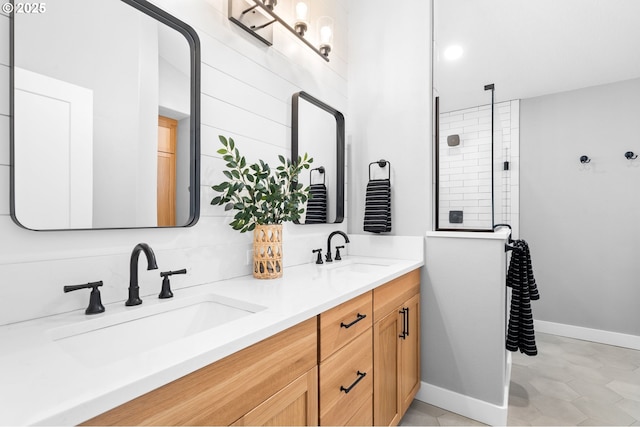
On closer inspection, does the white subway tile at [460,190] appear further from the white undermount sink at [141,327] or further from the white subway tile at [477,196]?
the white undermount sink at [141,327]

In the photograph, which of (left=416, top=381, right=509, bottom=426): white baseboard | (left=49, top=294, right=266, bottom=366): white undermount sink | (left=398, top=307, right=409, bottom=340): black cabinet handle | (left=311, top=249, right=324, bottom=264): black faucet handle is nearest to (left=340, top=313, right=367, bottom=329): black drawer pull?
(left=49, top=294, right=266, bottom=366): white undermount sink

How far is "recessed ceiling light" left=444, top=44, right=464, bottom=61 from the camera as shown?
2.36m

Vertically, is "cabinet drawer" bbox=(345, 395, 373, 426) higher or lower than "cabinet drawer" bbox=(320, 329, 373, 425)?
lower

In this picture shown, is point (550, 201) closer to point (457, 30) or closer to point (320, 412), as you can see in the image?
point (457, 30)

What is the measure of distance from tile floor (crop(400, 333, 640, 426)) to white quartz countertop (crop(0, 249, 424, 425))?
138 centimetres

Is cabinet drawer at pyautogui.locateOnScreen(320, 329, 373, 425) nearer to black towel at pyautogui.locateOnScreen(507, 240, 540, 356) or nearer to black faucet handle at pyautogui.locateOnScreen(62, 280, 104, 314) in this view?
black faucet handle at pyautogui.locateOnScreen(62, 280, 104, 314)

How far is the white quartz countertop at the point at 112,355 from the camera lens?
1.65 ft

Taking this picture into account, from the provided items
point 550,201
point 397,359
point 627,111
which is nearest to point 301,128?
point 397,359

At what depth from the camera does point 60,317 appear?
92 centimetres

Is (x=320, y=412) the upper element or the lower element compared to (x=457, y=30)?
lower

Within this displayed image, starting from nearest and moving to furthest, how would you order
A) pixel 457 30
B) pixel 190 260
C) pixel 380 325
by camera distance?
pixel 190 260, pixel 380 325, pixel 457 30

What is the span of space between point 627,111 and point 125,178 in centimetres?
413

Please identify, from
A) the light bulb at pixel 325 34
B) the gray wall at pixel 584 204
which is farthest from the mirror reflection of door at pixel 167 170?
the gray wall at pixel 584 204

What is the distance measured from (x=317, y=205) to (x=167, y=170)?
3.35ft
